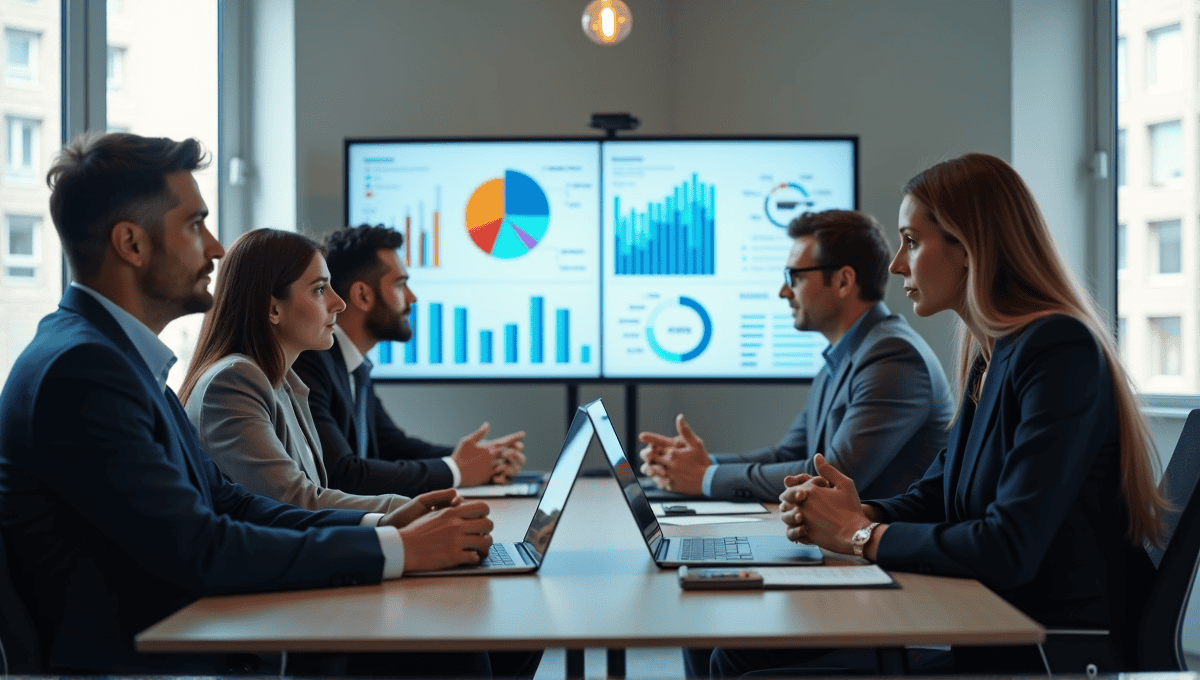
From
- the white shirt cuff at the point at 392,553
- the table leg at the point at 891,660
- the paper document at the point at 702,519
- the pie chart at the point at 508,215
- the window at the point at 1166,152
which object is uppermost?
the window at the point at 1166,152

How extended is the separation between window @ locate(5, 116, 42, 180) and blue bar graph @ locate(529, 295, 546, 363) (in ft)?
5.82

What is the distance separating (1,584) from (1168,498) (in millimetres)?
1936

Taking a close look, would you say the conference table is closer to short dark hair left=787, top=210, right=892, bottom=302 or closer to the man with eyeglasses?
the man with eyeglasses

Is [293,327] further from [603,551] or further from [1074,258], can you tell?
[1074,258]

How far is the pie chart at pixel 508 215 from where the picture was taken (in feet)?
12.5

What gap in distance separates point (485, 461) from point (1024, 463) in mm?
1744

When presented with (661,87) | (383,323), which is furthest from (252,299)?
(661,87)

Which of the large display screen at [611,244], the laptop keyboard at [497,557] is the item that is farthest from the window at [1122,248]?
the laptop keyboard at [497,557]

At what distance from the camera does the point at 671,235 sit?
3807 mm

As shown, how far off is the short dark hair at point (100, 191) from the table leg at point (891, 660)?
137 cm

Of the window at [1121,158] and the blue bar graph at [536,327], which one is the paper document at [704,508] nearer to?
the blue bar graph at [536,327]

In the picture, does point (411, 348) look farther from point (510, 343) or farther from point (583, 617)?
point (583, 617)

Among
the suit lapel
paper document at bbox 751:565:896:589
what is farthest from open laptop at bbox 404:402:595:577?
the suit lapel

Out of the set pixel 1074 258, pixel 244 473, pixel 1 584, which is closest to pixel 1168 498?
pixel 244 473
